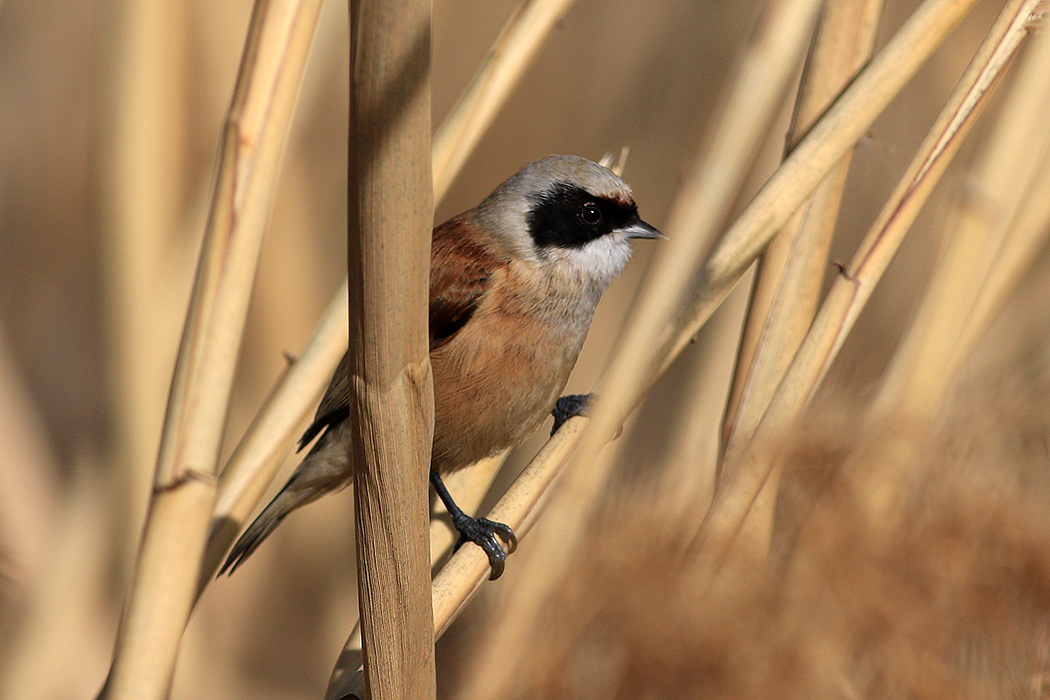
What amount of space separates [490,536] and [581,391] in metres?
1.10

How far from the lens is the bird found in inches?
80.4

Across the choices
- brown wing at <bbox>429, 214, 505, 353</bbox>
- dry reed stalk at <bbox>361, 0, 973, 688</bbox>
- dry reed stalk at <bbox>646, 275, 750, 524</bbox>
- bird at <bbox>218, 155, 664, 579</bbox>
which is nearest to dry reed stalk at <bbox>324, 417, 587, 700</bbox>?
dry reed stalk at <bbox>361, 0, 973, 688</bbox>

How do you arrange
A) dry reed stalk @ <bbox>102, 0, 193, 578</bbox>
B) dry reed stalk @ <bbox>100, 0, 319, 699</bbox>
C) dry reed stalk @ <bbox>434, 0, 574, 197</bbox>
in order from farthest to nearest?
dry reed stalk @ <bbox>102, 0, 193, 578</bbox> → dry reed stalk @ <bbox>434, 0, 574, 197</bbox> → dry reed stalk @ <bbox>100, 0, 319, 699</bbox>

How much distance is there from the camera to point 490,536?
1746mm

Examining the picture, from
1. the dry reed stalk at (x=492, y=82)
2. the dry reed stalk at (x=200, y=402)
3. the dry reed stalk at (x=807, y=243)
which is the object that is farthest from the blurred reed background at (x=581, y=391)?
the dry reed stalk at (x=200, y=402)

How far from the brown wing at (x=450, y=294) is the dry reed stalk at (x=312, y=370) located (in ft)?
1.73

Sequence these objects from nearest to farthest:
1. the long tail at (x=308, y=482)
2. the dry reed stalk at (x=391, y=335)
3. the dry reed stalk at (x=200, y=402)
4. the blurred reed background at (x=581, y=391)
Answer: the dry reed stalk at (x=391, y=335)
the dry reed stalk at (x=200, y=402)
the blurred reed background at (x=581, y=391)
the long tail at (x=308, y=482)

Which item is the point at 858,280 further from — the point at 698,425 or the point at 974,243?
A: the point at 698,425

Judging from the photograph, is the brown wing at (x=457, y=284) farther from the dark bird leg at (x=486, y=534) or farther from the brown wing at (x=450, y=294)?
the dark bird leg at (x=486, y=534)

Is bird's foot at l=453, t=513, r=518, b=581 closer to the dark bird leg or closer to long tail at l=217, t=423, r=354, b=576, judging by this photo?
the dark bird leg

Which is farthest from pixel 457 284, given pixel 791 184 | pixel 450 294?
pixel 791 184

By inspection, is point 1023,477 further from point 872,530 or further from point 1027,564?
point 872,530

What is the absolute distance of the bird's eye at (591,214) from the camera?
2.10 meters

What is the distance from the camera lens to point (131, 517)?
206 centimetres
